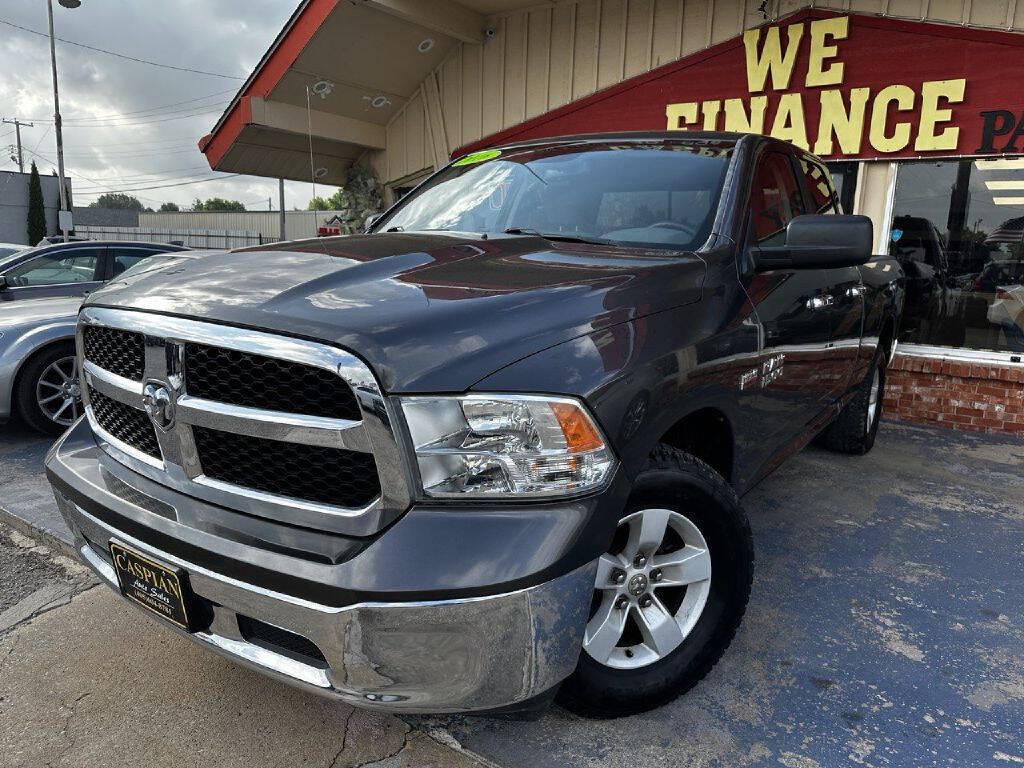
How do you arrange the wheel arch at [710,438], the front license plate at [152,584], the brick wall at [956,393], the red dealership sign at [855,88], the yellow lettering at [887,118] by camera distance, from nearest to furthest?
the front license plate at [152,584]
the wheel arch at [710,438]
the red dealership sign at [855,88]
the brick wall at [956,393]
the yellow lettering at [887,118]

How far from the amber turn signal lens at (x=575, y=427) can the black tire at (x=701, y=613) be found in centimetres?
27

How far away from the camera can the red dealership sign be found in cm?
550

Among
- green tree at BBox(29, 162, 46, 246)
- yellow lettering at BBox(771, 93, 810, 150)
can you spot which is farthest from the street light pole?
yellow lettering at BBox(771, 93, 810, 150)

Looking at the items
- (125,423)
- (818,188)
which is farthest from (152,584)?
(818,188)

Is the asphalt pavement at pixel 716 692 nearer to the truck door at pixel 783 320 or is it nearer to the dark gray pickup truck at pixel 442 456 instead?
the dark gray pickup truck at pixel 442 456

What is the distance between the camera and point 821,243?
2492 millimetres

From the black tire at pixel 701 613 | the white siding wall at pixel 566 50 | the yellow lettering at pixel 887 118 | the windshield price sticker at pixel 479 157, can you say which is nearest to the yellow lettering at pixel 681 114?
the white siding wall at pixel 566 50

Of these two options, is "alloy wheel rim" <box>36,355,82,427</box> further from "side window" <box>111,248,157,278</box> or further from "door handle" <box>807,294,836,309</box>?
"door handle" <box>807,294,836,309</box>

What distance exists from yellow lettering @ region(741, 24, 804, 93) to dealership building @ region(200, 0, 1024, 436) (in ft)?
0.05

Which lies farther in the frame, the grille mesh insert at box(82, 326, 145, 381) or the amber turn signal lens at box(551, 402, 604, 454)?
the grille mesh insert at box(82, 326, 145, 381)

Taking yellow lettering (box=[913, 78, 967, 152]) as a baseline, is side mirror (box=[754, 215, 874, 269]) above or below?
below

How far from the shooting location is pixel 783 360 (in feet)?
9.23

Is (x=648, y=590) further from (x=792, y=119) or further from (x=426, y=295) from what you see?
(x=792, y=119)

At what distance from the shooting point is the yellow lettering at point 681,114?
278 inches
